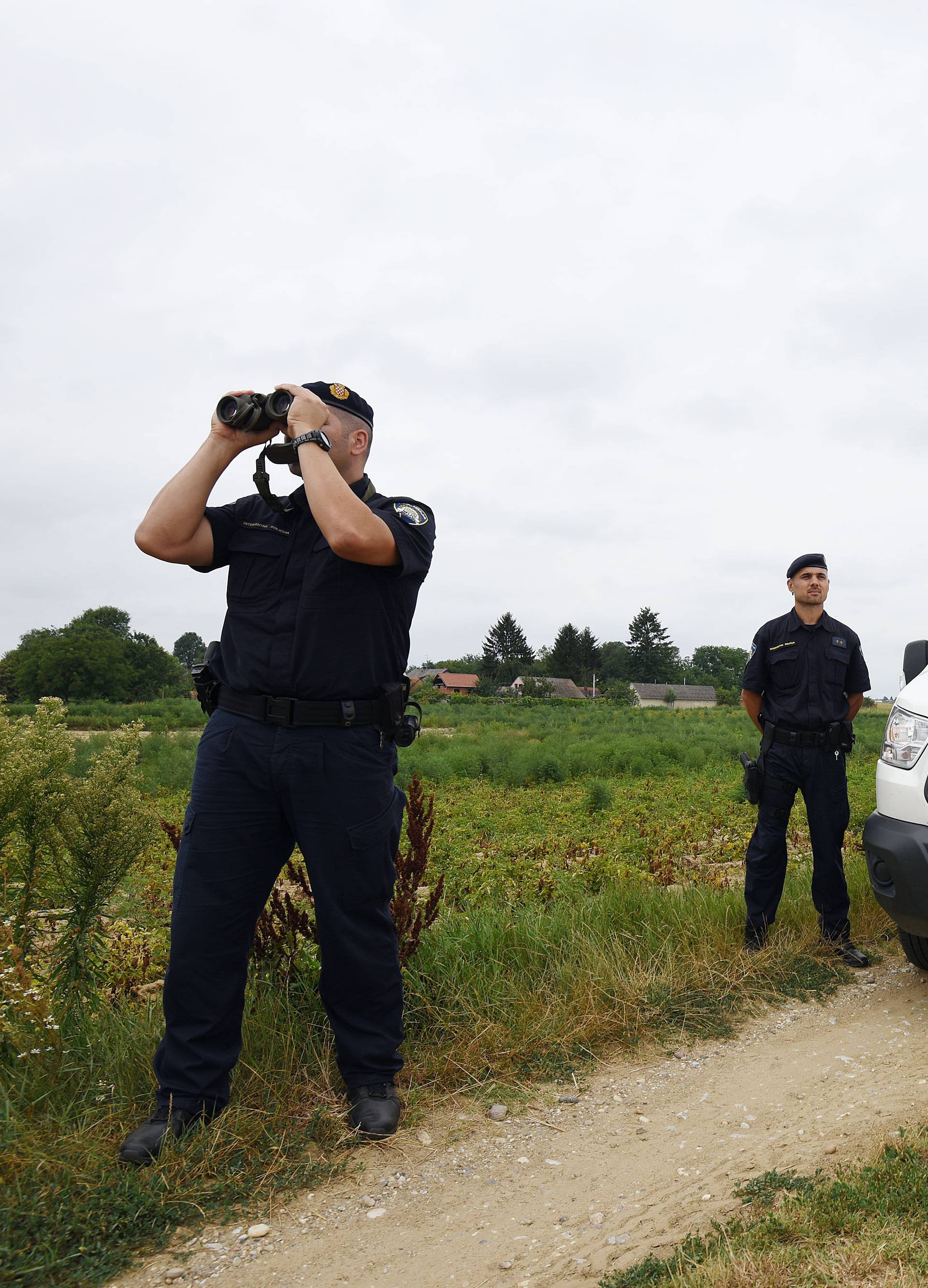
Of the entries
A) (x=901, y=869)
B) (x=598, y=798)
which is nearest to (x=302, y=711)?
(x=901, y=869)

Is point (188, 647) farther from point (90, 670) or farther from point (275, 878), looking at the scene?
point (275, 878)

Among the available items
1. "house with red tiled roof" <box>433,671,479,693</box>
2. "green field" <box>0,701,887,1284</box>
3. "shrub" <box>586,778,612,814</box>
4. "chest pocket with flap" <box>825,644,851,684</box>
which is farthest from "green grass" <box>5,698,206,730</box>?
"house with red tiled roof" <box>433,671,479,693</box>

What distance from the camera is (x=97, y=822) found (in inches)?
119

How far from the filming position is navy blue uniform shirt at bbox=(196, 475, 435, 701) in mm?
2889

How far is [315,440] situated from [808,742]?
129 inches

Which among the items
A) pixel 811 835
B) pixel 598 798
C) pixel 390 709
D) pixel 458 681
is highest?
pixel 458 681

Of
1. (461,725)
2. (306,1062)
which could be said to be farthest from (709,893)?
(461,725)

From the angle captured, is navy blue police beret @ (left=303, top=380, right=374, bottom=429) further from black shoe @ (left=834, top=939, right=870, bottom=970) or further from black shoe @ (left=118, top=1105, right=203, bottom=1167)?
black shoe @ (left=834, top=939, right=870, bottom=970)

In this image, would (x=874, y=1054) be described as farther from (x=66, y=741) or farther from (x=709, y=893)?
(x=66, y=741)

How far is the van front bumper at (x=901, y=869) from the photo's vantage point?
372 centimetres

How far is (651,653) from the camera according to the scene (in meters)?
103

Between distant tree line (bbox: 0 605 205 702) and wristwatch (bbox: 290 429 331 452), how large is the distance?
50335mm

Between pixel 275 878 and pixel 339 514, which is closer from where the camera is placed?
pixel 339 514

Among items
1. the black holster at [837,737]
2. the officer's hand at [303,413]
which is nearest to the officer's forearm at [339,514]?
the officer's hand at [303,413]
